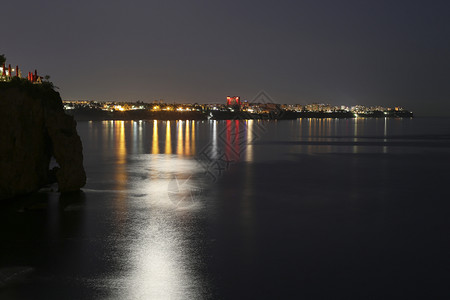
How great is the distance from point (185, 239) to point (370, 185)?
44.9ft

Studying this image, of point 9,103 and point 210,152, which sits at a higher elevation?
point 9,103

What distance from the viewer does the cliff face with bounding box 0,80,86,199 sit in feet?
56.5

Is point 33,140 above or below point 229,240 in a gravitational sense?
above

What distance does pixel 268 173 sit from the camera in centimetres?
2667

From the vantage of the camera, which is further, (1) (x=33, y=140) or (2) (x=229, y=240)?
(1) (x=33, y=140)

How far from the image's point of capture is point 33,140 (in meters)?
18.6

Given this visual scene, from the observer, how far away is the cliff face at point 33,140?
1722 centimetres

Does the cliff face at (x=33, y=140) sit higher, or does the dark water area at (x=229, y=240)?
the cliff face at (x=33, y=140)

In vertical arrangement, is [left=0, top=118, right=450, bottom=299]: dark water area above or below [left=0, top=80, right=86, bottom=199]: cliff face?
below

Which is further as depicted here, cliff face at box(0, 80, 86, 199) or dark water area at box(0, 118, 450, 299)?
cliff face at box(0, 80, 86, 199)

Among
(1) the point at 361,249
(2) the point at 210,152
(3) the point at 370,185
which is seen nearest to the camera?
(1) the point at 361,249

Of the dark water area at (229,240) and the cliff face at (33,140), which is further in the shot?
the cliff face at (33,140)

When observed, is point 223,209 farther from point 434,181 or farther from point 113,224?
point 434,181

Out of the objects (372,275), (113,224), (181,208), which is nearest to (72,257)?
(113,224)
